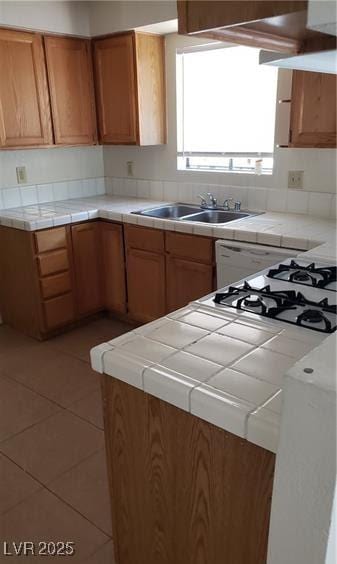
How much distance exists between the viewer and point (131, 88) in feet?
10.9

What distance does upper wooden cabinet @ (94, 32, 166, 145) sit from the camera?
326cm

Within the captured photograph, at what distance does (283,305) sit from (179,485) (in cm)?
62

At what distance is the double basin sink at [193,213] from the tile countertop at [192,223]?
4.7 inches

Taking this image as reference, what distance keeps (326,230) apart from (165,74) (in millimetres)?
1845

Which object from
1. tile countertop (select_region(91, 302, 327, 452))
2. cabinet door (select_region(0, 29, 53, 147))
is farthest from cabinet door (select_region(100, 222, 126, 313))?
tile countertop (select_region(91, 302, 327, 452))

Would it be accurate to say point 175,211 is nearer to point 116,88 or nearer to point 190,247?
point 190,247

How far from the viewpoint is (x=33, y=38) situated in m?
3.11

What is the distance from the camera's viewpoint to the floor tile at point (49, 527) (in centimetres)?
170

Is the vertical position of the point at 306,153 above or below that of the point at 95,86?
below

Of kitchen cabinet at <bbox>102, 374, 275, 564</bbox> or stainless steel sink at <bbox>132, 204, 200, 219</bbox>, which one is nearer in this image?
kitchen cabinet at <bbox>102, 374, 275, 564</bbox>

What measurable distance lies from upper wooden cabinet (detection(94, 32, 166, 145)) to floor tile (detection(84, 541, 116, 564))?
2.70 metres

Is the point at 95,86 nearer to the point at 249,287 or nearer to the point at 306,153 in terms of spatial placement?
the point at 306,153

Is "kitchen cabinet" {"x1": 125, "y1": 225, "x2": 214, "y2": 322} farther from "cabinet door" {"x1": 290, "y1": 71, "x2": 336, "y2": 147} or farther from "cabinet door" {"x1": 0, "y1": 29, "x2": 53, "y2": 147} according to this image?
"cabinet door" {"x1": 0, "y1": 29, "x2": 53, "y2": 147}

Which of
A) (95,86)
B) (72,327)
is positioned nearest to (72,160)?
(95,86)
